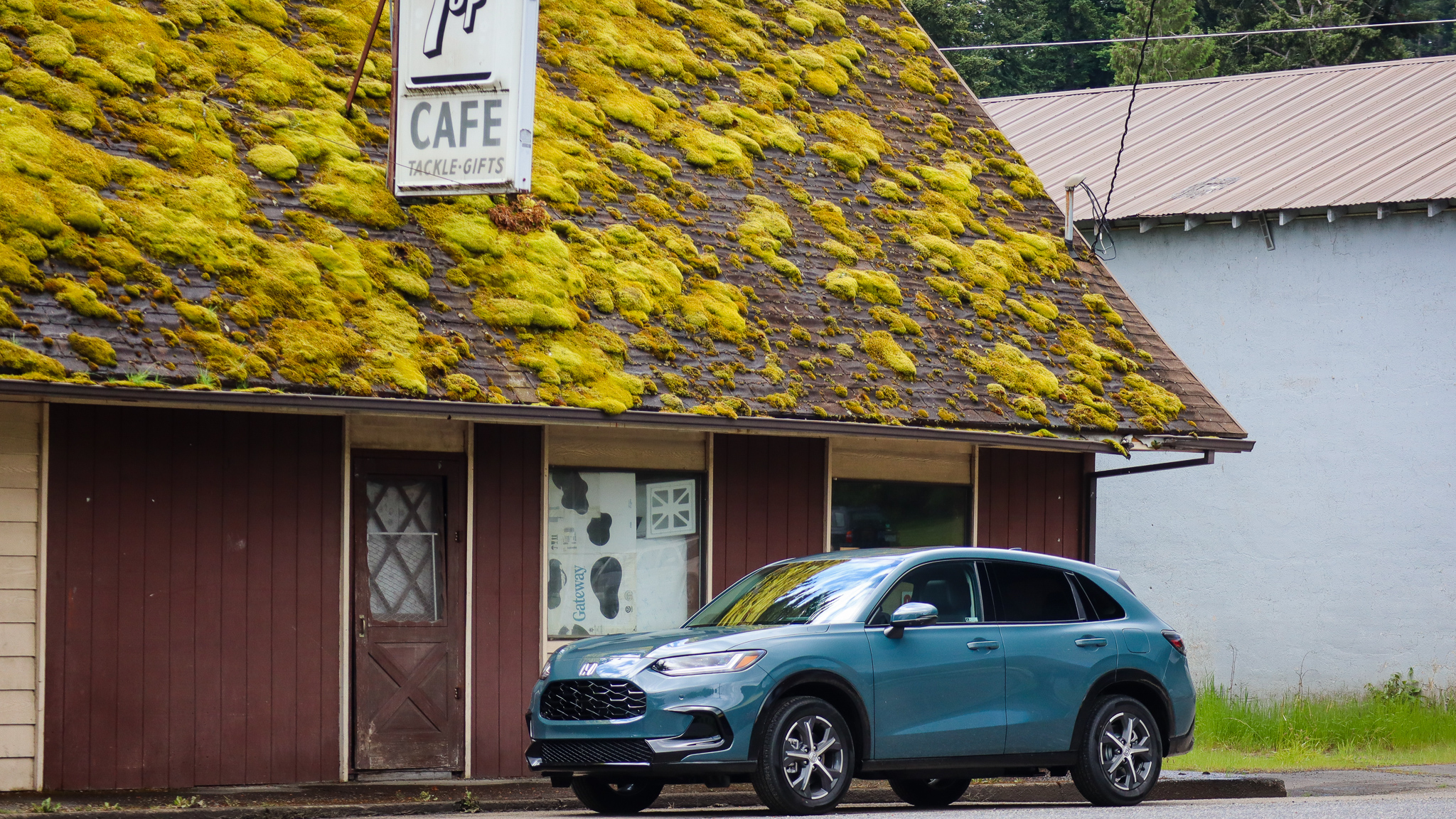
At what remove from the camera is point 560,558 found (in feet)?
42.3

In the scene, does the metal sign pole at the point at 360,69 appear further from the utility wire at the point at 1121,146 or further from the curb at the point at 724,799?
the utility wire at the point at 1121,146

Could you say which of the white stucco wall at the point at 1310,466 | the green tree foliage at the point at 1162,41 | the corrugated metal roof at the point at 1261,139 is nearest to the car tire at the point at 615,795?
the white stucco wall at the point at 1310,466

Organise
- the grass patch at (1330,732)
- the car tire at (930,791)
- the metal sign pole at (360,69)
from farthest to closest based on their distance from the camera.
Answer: the grass patch at (1330,732), the metal sign pole at (360,69), the car tire at (930,791)

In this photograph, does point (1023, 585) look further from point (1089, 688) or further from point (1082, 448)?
point (1082, 448)

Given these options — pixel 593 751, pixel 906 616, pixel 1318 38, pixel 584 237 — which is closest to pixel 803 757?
pixel 906 616

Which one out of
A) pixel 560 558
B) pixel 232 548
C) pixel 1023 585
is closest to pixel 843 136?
pixel 560 558

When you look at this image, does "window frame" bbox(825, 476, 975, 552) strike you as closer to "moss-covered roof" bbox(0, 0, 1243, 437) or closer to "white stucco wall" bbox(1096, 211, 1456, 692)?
"moss-covered roof" bbox(0, 0, 1243, 437)

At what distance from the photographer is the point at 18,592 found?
10383mm

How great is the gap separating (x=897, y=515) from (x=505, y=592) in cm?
381

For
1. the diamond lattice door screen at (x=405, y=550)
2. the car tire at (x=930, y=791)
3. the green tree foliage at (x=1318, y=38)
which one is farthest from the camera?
the green tree foliage at (x=1318, y=38)

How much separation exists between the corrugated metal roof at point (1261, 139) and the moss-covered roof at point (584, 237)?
5603mm

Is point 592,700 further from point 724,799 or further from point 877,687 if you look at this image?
point 724,799

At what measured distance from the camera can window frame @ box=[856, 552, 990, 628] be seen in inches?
399

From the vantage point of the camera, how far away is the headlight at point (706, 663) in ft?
31.0
